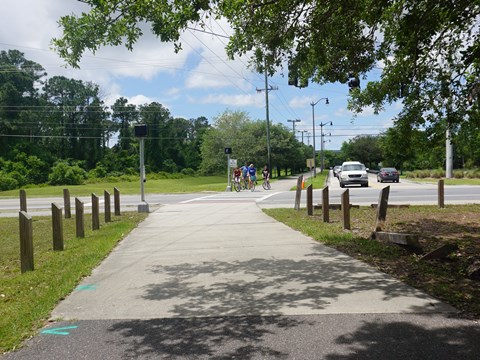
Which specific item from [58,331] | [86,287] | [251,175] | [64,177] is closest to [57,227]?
[86,287]

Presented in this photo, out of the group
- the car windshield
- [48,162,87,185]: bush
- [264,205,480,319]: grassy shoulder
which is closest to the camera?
[264,205,480,319]: grassy shoulder

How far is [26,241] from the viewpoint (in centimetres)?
679

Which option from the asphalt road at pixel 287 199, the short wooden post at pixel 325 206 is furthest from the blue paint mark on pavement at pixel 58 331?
the asphalt road at pixel 287 199

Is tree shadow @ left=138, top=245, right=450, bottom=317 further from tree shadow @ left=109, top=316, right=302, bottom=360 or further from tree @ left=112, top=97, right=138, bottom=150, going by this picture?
tree @ left=112, top=97, right=138, bottom=150

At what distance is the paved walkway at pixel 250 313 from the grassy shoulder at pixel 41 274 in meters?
0.18

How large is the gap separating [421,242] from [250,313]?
5082mm

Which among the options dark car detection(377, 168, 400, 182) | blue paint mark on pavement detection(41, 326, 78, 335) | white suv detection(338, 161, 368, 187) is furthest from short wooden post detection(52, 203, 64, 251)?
dark car detection(377, 168, 400, 182)

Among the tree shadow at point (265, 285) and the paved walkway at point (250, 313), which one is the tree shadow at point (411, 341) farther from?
the tree shadow at point (265, 285)

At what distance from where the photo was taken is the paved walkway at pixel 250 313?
146 inches

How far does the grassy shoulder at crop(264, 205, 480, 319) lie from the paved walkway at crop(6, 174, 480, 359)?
315mm

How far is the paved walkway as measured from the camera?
370 centimetres

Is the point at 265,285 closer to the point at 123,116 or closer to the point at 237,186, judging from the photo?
the point at 237,186

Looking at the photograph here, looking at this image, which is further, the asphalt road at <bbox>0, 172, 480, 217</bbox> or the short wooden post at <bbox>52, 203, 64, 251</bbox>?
the asphalt road at <bbox>0, 172, 480, 217</bbox>

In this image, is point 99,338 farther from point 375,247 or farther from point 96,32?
point 375,247
